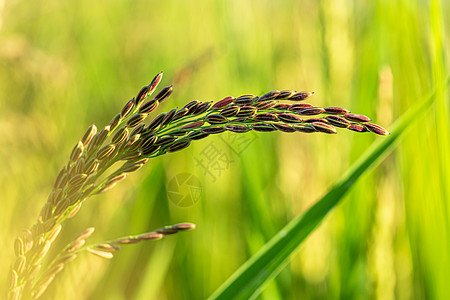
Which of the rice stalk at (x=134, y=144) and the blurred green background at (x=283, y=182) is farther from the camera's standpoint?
the blurred green background at (x=283, y=182)

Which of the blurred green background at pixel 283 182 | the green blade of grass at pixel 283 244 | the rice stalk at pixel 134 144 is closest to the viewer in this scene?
the rice stalk at pixel 134 144

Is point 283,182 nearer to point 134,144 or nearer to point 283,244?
point 283,244

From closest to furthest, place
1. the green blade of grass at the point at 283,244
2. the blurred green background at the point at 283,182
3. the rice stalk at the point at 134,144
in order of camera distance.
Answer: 1. the rice stalk at the point at 134,144
2. the green blade of grass at the point at 283,244
3. the blurred green background at the point at 283,182

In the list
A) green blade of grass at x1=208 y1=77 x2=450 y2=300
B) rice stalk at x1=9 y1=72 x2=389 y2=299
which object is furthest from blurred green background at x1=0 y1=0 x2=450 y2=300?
rice stalk at x1=9 y1=72 x2=389 y2=299

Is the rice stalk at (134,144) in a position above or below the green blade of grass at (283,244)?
above

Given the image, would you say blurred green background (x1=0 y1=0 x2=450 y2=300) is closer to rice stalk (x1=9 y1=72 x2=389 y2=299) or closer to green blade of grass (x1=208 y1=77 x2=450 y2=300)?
green blade of grass (x1=208 y1=77 x2=450 y2=300)

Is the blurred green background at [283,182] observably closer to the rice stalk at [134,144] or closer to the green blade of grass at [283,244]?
the green blade of grass at [283,244]

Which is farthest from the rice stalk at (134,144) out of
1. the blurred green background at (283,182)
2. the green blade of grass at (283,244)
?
the blurred green background at (283,182)
